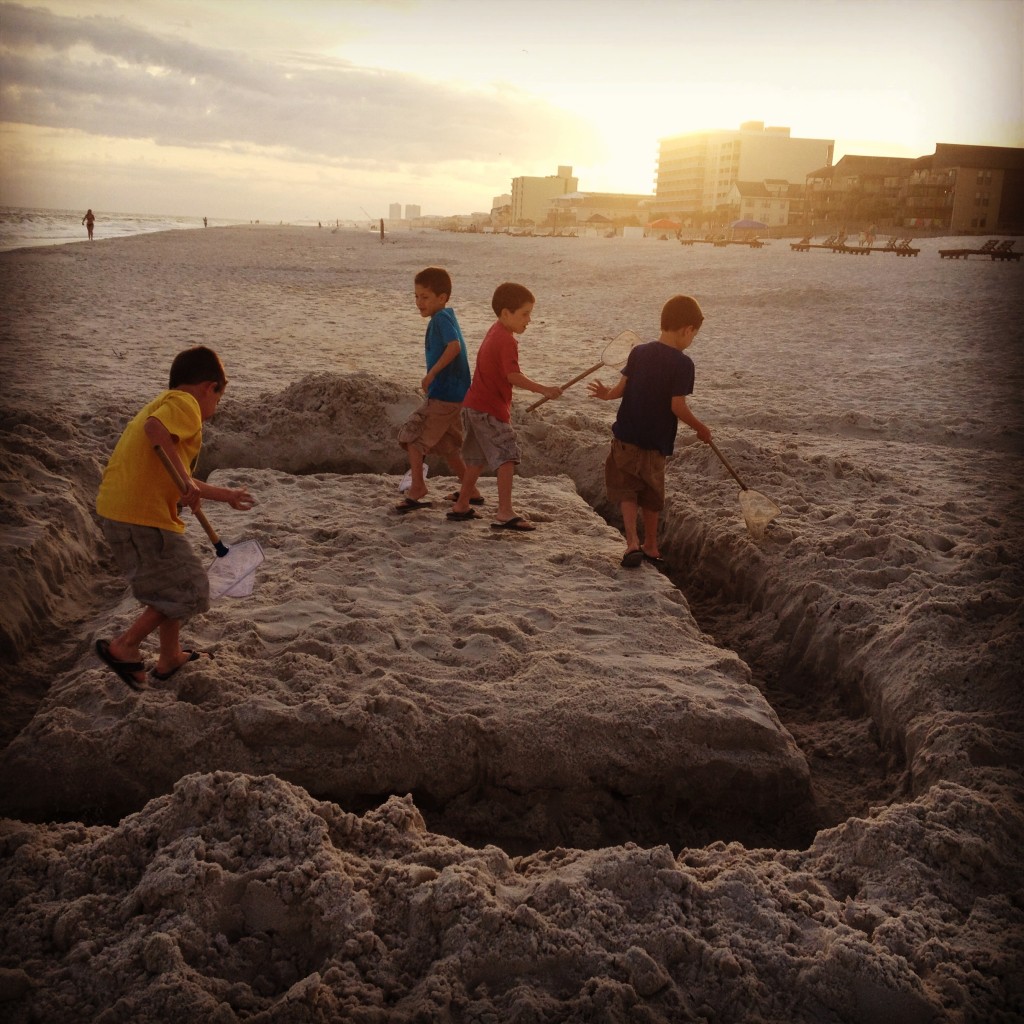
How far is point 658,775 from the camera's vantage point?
2.91m

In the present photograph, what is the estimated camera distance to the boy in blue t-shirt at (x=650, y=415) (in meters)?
4.19

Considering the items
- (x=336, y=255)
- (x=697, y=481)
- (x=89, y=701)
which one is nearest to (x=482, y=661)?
(x=89, y=701)

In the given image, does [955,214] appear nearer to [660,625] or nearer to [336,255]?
[336,255]

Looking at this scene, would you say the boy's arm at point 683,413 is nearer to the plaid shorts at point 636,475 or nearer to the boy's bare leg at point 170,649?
the plaid shorts at point 636,475

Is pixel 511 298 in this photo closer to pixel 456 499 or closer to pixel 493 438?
pixel 493 438

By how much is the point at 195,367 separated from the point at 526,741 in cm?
176

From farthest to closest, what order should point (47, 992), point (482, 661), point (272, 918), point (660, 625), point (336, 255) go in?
point (336, 255) < point (660, 625) < point (482, 661) < point (272, 918) < point (47, 992)

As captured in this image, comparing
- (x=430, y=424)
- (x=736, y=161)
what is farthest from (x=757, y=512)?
(x=736, y=161)

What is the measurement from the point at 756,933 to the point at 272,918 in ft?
3.65

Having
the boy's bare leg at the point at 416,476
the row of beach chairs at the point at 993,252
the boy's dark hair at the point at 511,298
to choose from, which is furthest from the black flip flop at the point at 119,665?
the row of beach chairs at the point at 993,252

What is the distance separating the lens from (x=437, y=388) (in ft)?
15.6

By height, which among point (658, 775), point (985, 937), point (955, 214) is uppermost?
point (955, 214)

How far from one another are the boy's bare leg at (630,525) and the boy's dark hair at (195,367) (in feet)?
7.27

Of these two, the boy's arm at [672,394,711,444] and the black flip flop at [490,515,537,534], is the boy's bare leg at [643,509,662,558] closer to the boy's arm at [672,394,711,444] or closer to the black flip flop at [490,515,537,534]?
the boy's arm at [672,394,711,444]
